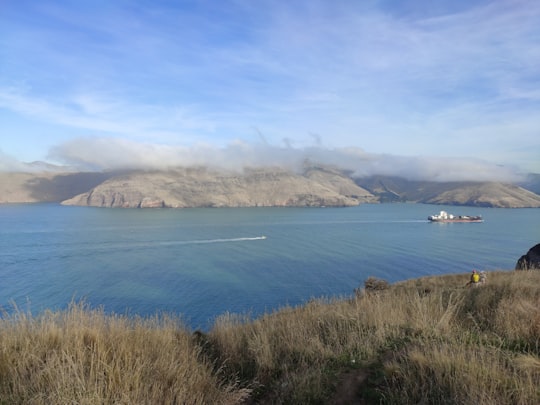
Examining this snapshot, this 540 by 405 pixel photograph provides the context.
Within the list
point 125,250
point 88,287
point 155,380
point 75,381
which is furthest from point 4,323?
point 125,250

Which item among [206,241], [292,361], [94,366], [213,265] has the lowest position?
[213,265]

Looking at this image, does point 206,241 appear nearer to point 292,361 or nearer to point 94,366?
point 292,361

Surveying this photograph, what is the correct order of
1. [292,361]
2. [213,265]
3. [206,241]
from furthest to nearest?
[206,241] < [213,265] < [292,361]

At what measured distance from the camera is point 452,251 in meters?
74.4

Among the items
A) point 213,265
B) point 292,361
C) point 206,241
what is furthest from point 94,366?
point 206,241

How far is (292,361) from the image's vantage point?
6285 mm

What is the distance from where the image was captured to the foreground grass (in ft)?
14.5

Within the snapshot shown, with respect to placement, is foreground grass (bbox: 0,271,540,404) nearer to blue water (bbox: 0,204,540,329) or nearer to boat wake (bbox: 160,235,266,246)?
blue water (bbox: 0,204,540,329)

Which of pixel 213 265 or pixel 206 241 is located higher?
pixel 206 241

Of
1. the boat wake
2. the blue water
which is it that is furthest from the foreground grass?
the boat wake

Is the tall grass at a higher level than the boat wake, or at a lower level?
higher

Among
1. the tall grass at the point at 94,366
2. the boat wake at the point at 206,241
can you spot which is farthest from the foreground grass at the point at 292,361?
the boat wake at the point at 206,241

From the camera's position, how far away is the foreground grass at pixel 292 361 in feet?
14.5

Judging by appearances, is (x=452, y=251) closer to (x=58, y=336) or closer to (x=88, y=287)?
(x=88, y=287)
